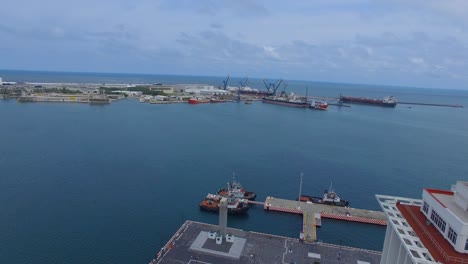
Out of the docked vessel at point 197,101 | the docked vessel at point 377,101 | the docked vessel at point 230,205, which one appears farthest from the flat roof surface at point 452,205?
the docked vessel at point 377,101

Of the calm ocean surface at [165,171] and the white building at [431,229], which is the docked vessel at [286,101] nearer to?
the calm ocean surface at [165,171]

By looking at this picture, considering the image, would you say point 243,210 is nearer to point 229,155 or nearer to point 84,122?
point 229,155

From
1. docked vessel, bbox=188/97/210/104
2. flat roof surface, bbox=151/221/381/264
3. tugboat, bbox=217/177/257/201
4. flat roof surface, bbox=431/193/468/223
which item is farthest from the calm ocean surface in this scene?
docked vessel, bbox=188/97/210/104

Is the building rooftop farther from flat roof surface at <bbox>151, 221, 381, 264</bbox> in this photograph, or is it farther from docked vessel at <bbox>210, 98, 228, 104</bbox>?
docked vessel at <bbox>210, 98, 228, 104</bbox>

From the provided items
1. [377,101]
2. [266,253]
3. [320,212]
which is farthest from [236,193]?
[377,101]

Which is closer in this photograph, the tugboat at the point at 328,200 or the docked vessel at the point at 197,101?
the tugboat at the point at 328,200

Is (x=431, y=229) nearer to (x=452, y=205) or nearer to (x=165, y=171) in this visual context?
(x=452, y=205)
